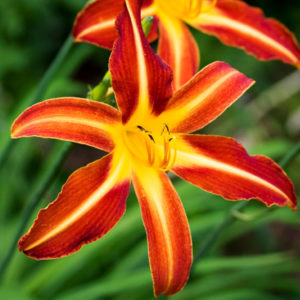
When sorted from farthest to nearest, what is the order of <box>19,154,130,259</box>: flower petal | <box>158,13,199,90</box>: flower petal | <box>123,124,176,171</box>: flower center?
<box>158,13,199,90</box>: flower petal < <box>123,124,176,171</box>: flower center < <box>19,154,130,259</box>: flower petal

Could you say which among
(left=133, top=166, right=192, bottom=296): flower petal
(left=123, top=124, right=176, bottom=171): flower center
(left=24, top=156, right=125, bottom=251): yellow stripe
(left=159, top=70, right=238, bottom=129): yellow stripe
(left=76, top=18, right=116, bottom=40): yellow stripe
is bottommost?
(left=133, top=166, right=192, bottom=296): flower petal

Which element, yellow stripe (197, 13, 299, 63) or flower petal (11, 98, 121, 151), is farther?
yellow stripe (197, 13, 299, 63)

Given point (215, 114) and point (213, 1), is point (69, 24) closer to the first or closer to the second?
point (213, 1)

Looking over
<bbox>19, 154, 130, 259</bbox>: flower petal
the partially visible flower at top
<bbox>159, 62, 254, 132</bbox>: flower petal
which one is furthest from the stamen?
<bbox>19, 154, 130, 259</bbox>: flower petal

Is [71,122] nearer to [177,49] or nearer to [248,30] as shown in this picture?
[177,49]

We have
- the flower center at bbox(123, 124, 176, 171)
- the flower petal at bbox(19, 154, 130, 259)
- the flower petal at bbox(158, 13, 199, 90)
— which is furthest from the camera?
the flower petal at bbox(158, 13, 199, 90)

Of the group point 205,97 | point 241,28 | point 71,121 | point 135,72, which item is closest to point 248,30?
point 241,28

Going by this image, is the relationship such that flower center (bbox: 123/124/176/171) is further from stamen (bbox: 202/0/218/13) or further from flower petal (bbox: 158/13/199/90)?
stamen (bbox: 202/0/218/13)
